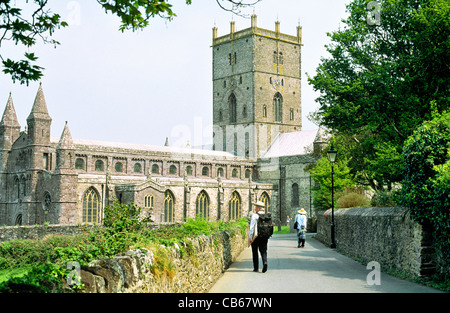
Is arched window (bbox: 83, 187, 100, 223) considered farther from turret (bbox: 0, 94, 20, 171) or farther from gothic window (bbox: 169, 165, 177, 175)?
gothic window (bbox: 169, 165, 177, 175)

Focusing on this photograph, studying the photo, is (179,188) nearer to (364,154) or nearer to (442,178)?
(364,154)

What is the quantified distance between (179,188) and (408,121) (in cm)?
4361

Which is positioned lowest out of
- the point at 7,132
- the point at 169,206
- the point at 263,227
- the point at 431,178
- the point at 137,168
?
the point at 169,206

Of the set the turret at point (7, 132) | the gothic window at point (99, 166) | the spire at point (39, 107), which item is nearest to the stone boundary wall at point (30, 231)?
the spire at point (39, 107)

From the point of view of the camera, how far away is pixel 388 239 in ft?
41.4

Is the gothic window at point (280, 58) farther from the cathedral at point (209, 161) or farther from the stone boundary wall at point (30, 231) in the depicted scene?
the stone boundary wall at point (30, 231)

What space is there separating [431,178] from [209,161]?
5671cm

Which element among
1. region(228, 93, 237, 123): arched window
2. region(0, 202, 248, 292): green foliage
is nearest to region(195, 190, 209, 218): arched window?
region(228, 93, 237, 123): arched window

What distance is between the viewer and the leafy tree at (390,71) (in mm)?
Result: 14203

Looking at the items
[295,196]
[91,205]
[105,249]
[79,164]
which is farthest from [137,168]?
[105,249]

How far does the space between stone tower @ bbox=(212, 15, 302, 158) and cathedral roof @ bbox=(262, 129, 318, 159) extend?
4.41 feet

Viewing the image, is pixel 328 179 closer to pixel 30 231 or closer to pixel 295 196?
pixel 30 231
